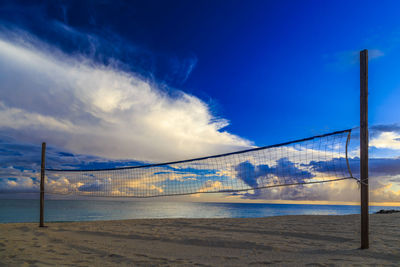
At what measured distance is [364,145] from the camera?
16.2ft

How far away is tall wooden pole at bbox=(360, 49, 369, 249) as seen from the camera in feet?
16.1

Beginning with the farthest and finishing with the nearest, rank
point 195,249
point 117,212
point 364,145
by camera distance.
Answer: point 117,212, point 195,249, point 364,145

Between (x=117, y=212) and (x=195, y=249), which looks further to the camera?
(x=117, y=212)

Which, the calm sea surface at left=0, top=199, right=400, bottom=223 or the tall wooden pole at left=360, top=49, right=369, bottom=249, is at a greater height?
the tall wooden pole at left=360, top=49, right=369, bottom=249

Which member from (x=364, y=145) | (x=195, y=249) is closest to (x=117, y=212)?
(x=195, y=249)

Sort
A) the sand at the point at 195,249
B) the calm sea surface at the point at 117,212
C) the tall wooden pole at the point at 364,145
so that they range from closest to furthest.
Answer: the sand at the point at 195,249, the tall wooden pole at the point at 364,145, the calm sea surface at the point at 117,212

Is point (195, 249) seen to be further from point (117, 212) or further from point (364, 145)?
point (117, 212)

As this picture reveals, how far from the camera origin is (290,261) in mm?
4234

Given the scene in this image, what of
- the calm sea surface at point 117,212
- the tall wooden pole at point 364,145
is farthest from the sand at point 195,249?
the calm sea surface at point 117,212

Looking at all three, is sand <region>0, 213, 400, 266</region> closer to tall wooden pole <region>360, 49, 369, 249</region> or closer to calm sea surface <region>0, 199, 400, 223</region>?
tall wooden pole <region>360, 49, 369, 249</region>

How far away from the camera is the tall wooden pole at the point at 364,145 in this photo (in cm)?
490

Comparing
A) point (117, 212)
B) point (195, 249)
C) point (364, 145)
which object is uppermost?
point (364, 145)

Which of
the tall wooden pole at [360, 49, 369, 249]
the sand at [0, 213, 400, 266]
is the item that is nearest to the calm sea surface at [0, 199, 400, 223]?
the sand at [0, 213, 400, 266]

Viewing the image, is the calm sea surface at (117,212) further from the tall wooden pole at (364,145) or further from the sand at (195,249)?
the tall wooden pole at (364,145)
